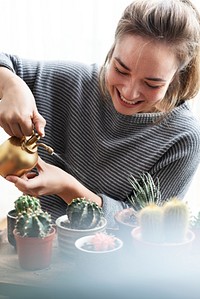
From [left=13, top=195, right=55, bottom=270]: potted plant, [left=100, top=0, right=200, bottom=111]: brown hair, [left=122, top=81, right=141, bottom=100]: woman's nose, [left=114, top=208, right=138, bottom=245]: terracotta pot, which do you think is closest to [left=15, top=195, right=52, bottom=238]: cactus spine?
[left=13, top=195, right=55, bottom=270]: potted plant

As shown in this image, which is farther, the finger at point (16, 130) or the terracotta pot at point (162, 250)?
the finger at point (16, 130)

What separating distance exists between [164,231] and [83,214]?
225 millimetres

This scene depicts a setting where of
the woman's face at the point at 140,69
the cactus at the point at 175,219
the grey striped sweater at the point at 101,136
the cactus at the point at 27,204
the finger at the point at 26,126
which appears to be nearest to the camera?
the cactus at the point at 175,219

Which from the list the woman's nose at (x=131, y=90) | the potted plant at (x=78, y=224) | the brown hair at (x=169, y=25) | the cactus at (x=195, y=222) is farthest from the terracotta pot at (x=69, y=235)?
the brown hair at (x=169, y=25)

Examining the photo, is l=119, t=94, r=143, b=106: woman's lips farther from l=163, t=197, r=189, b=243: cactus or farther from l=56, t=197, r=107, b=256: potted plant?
l=163, t=197, r=189, b=243: cactus

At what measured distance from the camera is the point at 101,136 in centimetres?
142

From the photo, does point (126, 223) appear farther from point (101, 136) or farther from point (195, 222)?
point (101, 136)

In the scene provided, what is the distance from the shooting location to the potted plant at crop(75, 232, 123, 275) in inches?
25.7

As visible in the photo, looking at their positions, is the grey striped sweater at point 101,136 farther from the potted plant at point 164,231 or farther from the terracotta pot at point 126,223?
the potted plant at point 164,231

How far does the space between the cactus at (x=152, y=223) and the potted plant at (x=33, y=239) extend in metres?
0.20

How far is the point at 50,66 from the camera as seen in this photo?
58.0 inches

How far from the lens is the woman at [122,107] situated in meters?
1.11

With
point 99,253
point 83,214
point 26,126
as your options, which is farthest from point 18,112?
point 99,253

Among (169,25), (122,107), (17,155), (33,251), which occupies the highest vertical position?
(169,25)
